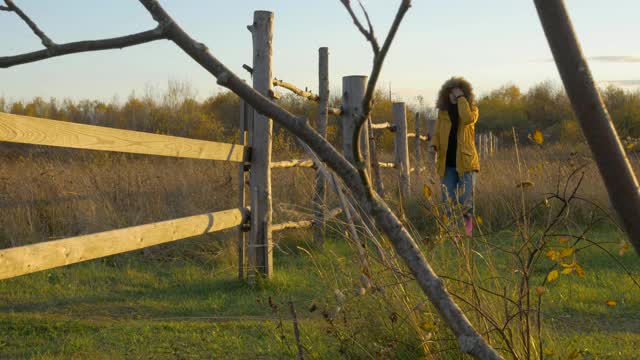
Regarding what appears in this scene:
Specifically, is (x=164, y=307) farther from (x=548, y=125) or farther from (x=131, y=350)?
(x=548, y=125)

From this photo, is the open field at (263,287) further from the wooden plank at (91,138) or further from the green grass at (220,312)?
the wooden plank at (91,138)

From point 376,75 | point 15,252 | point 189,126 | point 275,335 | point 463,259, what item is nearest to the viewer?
point 376,75

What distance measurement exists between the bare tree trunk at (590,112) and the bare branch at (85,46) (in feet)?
2.06

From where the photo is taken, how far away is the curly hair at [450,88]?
7977mm

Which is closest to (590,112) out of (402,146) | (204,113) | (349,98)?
(349,98)

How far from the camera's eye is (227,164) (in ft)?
28.9

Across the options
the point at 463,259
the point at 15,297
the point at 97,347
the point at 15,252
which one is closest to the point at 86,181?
the point at 15,297

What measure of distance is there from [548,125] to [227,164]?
31.8 metres

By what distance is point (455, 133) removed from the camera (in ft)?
26.2

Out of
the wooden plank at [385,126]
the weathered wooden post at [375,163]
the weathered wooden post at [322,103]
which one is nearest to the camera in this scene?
the weathered wooden post at [322,103]

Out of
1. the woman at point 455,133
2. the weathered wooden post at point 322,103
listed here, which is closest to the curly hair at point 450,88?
the woman at point 455,133

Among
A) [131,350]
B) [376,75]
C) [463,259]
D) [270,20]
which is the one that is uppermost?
[270,20]

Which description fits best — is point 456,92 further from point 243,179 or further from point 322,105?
point 243,179

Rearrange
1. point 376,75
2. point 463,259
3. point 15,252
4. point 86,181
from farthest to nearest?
point 86,181 → point 15,252 → point 463,259 → point 376,75
